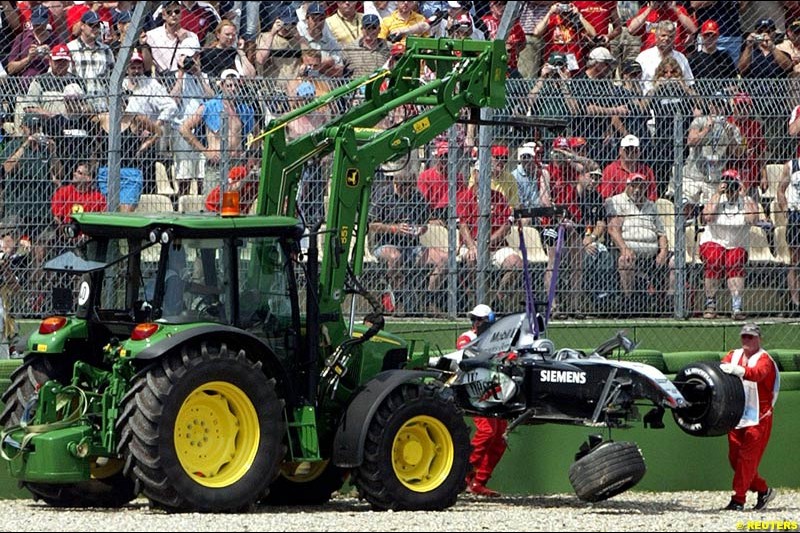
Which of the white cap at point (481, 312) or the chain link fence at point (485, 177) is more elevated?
the chain link fence at point (485, 177)

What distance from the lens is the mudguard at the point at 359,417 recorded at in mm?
9945

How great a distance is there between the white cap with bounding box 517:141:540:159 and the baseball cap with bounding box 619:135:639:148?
750 mm

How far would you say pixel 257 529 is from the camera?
8.55 m

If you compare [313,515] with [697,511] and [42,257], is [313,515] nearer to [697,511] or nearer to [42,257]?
[697,511]

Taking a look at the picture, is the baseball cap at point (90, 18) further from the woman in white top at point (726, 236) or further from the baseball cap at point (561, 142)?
the woman in white top at point (726, 236)

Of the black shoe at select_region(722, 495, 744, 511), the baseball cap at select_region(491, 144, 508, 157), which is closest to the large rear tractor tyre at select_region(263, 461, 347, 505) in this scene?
the black shoe at select_region(722, 495, 744, 511)

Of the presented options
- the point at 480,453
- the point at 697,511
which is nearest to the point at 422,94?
the point at 480,453

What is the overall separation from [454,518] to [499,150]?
4603mm

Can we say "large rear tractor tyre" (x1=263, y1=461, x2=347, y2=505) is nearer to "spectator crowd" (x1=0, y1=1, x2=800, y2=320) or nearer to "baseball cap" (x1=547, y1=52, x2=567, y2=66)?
"spectator crowd" (x1=0, y1=1, x2=800, y2=320)

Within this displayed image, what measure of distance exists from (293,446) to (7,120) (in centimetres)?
405

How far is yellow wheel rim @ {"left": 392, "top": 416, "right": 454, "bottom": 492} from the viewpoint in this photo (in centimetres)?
1027

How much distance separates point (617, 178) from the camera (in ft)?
44.2

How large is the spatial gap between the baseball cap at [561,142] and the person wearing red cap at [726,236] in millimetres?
1436

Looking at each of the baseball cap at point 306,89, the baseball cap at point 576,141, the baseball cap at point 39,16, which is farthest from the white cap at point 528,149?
the baseball cap at point 39,16
